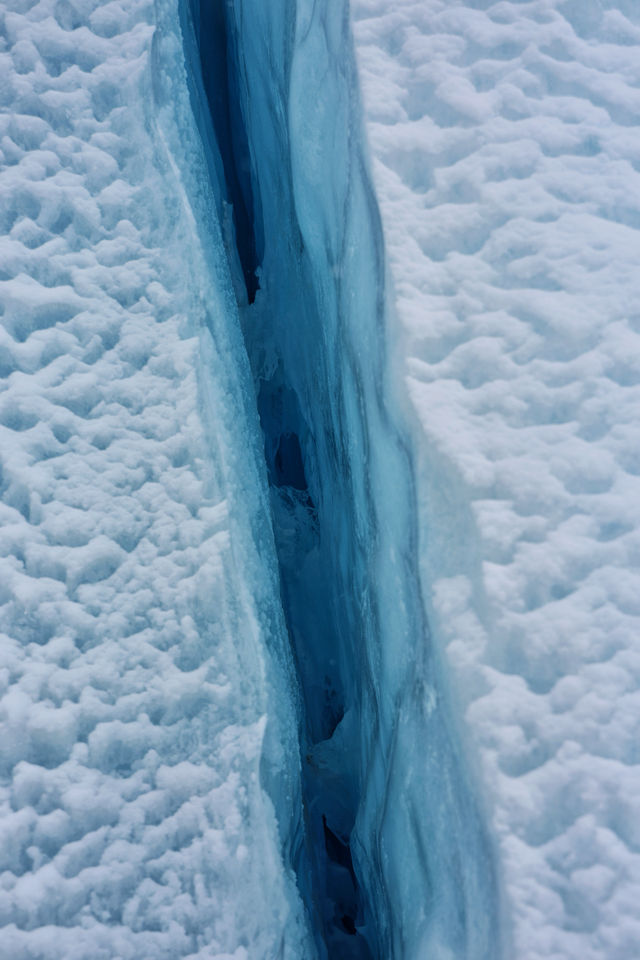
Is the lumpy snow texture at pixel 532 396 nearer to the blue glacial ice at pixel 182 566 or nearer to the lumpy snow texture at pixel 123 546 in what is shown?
the blue glacial ice at pixel 182 566

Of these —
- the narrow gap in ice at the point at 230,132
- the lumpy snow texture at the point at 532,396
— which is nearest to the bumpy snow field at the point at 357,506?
the lumpy snow texture at the point at 532,396

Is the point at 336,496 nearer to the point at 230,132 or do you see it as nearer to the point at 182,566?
the point at 182,566

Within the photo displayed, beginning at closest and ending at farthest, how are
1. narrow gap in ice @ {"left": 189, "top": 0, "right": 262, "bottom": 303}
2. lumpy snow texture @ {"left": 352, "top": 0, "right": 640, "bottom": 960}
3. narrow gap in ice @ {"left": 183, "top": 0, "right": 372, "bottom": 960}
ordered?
lumpy snow texture @ {"left": 352, "top": 0, "right": 640, "bottom": 960}
narrow gap in ice @ {"left": 183, "top": 0, "right": 372, "bottom": 960}
narrow gap in ice @ {"left": 189, "top": 0, "right": 262, "bottom": 303}

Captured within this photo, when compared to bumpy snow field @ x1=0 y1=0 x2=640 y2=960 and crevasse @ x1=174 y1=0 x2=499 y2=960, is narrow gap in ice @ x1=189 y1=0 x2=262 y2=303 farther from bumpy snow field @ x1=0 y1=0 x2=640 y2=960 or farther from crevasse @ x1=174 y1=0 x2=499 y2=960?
bumpy snow field @ x1=0 y1=0 x2=640 y2=960

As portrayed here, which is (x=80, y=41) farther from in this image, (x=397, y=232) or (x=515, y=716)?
(x=515, y=716)

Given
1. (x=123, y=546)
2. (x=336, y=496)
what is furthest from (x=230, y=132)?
(x=123, y=546)

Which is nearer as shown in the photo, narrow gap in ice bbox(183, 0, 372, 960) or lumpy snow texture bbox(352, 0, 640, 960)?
lumpy snow texture bbox(352, 0, 640, 960)

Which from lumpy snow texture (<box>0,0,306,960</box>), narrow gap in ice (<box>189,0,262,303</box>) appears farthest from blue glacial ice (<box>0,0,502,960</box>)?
narrow gap in ice (<box>189,0,262,303</box>)
